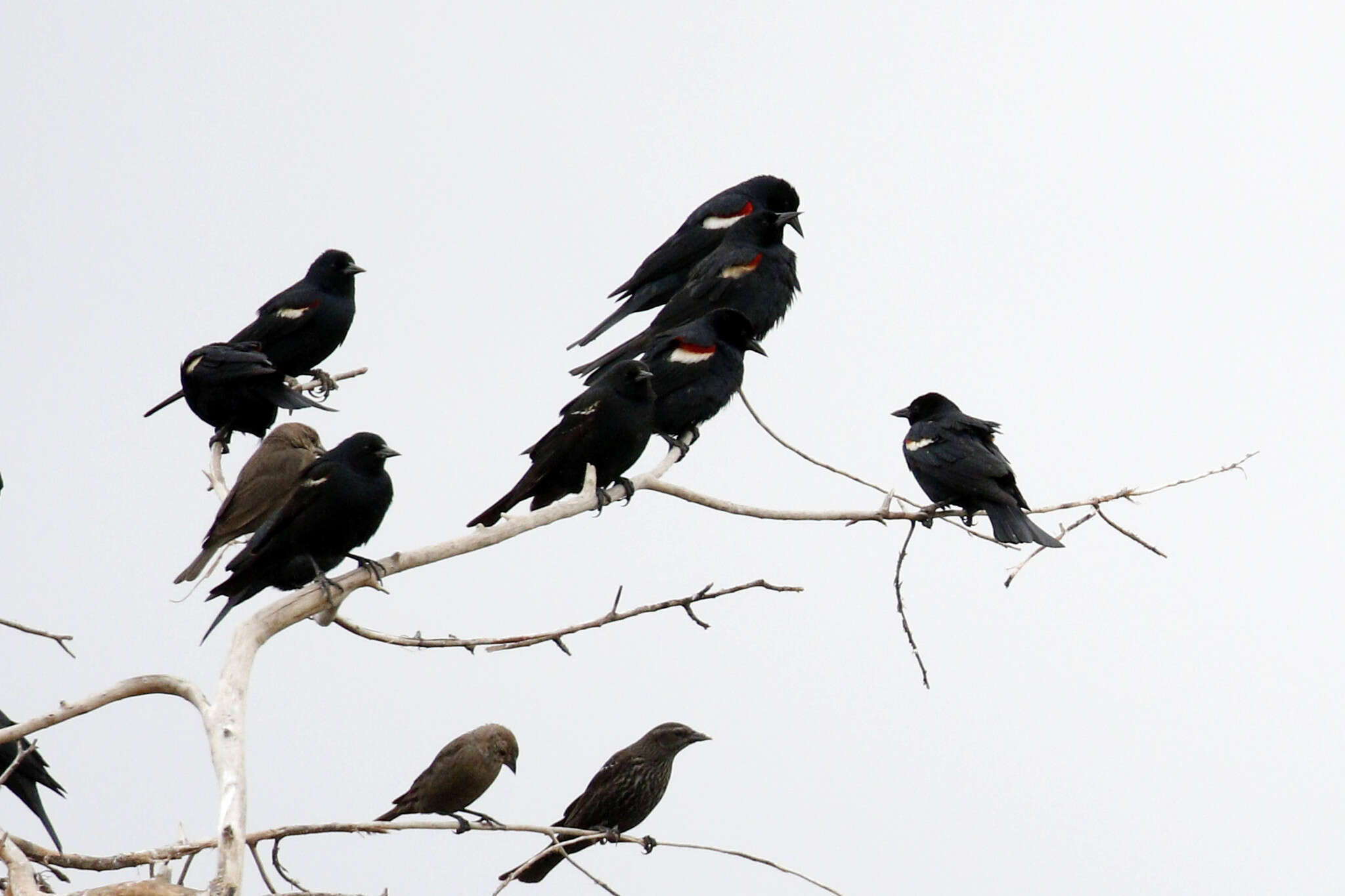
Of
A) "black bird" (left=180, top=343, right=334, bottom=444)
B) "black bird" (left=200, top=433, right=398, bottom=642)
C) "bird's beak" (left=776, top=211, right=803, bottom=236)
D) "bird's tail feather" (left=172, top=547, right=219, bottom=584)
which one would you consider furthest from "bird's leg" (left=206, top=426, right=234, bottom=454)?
"bird's beak" (left=776, top=211, right=803, bottom=236)

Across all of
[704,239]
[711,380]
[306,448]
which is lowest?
[306,448]

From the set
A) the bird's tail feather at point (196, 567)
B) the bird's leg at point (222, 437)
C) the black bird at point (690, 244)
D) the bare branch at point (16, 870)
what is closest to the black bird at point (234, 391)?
the bird's leg at point (222, 437)

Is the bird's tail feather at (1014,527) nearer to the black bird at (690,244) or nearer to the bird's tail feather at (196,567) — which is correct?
the black bird at (690,244)

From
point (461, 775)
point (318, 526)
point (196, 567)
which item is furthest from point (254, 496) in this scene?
point (461, 775)

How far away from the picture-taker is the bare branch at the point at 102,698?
4281 mm

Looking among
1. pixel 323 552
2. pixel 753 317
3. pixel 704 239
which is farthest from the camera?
pixel 704 239

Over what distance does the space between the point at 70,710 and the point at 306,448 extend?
2.96 metres

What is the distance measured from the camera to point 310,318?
8398 mm

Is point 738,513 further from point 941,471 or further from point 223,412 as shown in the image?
point 223,412

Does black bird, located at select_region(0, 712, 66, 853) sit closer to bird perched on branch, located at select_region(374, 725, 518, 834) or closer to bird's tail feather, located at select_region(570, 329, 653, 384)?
bird perched on branch, located at select_region(374, 725, 518, 834)

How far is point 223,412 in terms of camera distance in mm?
7523

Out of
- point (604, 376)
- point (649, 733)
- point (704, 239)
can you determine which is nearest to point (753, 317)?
point (704, 239)

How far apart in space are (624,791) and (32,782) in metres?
2.57

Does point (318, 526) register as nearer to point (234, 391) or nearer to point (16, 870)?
point (16, 870)
